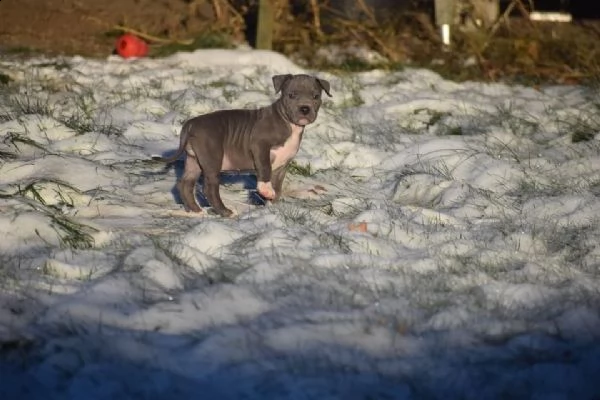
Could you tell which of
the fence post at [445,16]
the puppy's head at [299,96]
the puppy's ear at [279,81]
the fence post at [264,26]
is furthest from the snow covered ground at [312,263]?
the fence post at [445,16]

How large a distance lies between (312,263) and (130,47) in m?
6.48

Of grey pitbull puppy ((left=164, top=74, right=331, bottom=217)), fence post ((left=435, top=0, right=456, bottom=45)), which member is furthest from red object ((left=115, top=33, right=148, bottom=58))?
grey pitbull puppy ((left=164, top=74, right=331, bottom=217))

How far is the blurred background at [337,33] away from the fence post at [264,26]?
0.11 ft

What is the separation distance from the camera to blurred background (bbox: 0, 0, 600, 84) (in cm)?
1062

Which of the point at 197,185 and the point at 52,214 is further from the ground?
the point at 52,214

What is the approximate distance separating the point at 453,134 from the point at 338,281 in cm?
380

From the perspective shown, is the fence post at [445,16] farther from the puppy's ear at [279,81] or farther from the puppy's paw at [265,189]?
the puppy's paw at [265,189]

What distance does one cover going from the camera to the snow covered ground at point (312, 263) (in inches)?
144

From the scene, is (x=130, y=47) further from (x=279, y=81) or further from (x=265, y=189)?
(x=265, y=189)

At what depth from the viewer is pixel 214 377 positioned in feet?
11.8

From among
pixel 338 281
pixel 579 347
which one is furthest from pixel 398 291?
pixel 579 347

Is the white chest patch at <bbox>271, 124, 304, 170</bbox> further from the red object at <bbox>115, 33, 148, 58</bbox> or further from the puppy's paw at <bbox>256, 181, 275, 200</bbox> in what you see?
the red object at <bbox>115, 33, 148, 58</bbox>

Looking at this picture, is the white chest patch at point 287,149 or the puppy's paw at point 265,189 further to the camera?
the white chest patch at point 287,149

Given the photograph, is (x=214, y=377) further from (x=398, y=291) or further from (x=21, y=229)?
(x=21, y=229)
